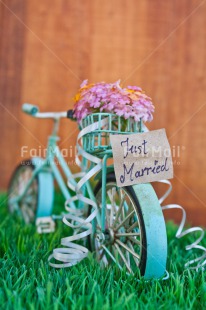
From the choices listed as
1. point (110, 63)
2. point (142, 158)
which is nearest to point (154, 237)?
point (142, 158)

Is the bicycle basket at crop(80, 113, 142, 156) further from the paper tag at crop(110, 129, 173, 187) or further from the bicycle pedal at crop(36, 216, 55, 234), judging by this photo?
the bicycle pedal at crop(36, 216, 55, 234)

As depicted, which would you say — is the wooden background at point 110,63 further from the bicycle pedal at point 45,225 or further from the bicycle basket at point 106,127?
Answer: the bicycle basket at point 106,127

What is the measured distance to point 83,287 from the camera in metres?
1.31

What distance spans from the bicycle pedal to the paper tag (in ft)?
2.72

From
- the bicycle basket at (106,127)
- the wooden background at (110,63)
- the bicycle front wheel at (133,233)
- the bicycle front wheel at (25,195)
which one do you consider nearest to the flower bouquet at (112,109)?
the bicycle basket at (106,127)

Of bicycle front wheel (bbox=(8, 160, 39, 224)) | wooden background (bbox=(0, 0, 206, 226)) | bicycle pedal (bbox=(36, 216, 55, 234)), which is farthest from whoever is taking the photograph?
wooden background (bbox=(0, 0, 206, 226))

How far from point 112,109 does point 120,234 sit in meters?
0.48

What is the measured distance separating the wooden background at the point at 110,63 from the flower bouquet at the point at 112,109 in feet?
5.11

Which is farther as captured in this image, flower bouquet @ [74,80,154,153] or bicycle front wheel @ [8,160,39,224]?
bicycle front wheel @ [8,160,39,224]

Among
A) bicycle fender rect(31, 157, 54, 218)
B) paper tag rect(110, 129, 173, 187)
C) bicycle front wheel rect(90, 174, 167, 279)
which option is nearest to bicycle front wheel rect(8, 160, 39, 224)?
bicycle fender rect(31, 157, 54, 218)

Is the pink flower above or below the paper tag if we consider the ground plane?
above

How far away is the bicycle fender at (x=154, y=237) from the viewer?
4.64 ft

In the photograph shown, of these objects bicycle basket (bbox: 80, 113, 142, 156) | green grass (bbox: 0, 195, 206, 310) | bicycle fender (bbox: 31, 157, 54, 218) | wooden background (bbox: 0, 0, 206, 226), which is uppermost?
wooden background (bbox: 0, 0, 206, 226)

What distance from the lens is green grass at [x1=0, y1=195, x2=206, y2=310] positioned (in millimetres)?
1226
